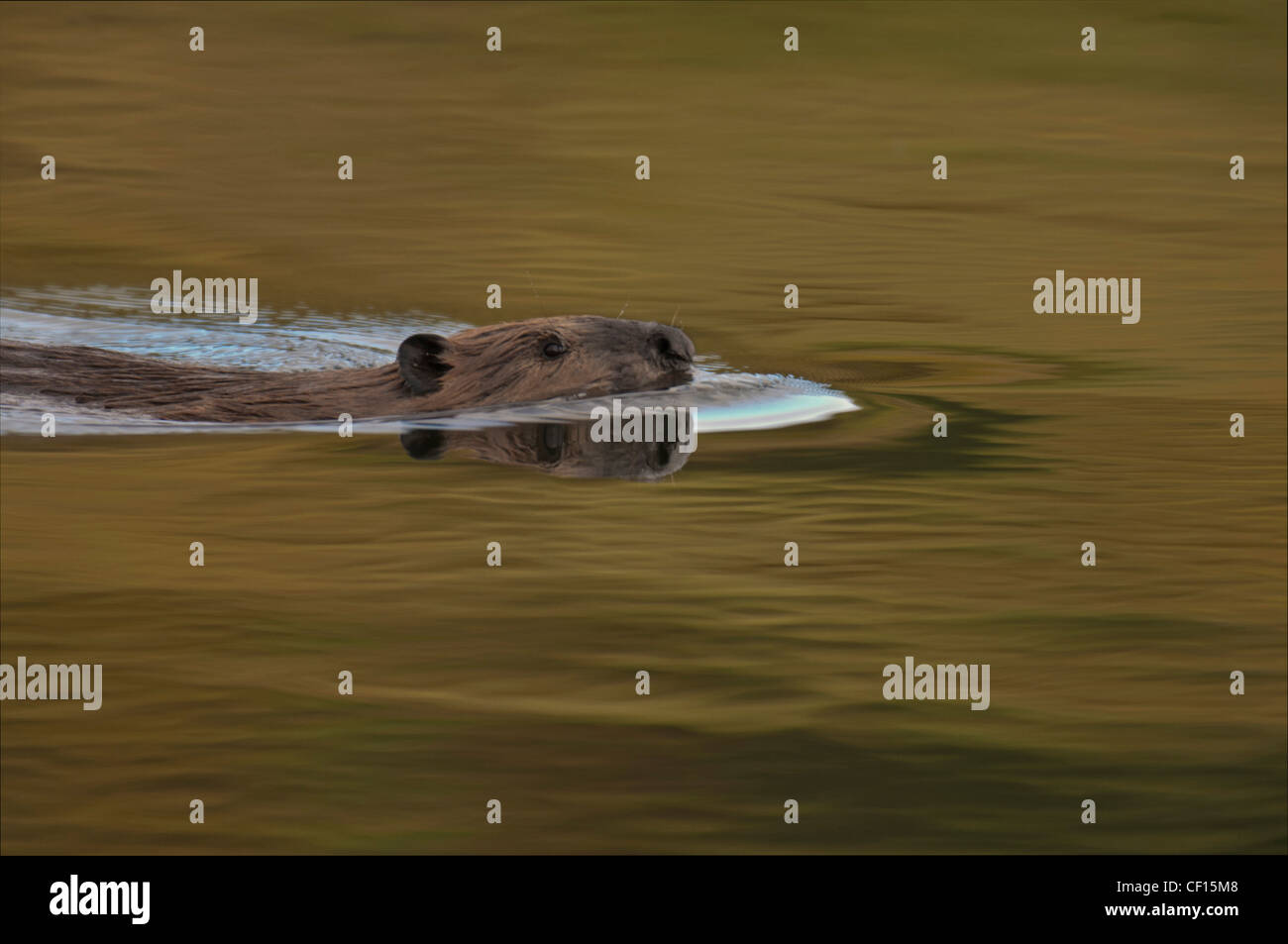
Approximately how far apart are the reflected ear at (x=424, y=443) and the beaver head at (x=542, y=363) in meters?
0.30

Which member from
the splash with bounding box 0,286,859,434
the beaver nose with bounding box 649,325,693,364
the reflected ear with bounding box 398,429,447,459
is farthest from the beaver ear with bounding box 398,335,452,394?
the beaver nose with bounding box 649,325,693,364

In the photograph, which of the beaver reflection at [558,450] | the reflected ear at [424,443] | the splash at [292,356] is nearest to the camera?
the beaver reflection at [558,450]

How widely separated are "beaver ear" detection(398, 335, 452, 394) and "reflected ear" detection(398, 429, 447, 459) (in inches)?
13.4

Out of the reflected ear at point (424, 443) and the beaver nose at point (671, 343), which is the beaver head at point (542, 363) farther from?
the reflected ear at point (424, 443)

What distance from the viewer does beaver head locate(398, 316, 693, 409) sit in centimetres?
786

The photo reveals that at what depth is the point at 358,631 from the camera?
504cm

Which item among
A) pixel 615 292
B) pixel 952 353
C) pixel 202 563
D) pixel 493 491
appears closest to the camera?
pixel 202 563

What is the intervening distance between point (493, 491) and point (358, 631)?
1572mm

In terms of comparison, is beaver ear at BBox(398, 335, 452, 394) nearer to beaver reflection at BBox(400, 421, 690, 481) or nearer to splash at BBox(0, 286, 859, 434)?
splash at BBox(0, 286, 859, 434)

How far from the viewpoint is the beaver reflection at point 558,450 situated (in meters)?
6.89

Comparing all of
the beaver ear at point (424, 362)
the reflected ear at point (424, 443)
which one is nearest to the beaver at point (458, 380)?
the beaver ear at point (424, 362)

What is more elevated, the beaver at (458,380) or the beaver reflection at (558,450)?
the beaver at (458,380)

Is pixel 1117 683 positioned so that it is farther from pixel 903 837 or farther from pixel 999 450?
pixel 999 450

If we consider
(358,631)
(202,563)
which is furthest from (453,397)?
(358,631)
